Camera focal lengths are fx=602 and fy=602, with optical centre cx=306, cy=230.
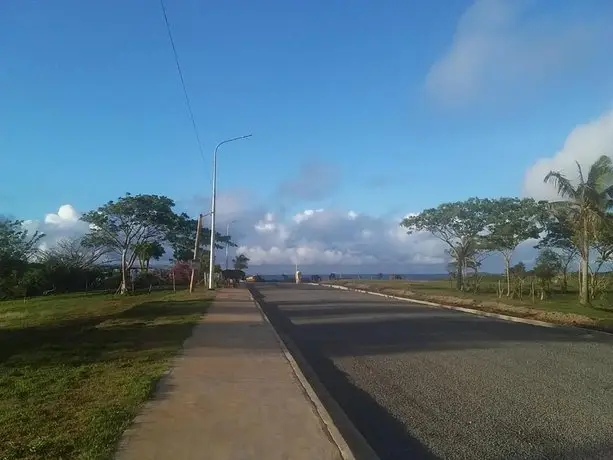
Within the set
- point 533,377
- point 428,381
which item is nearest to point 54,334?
point 428,381

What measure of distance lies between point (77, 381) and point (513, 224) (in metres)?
31.6

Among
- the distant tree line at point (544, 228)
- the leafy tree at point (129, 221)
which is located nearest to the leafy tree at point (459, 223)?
the distant tree line at point (544, 228)

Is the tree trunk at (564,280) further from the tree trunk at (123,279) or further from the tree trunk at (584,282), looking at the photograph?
the tree trunk at (123,279)

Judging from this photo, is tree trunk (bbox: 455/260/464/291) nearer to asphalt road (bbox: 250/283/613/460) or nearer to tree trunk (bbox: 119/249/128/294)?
tree trunk (bbox: 119/249/128/294)

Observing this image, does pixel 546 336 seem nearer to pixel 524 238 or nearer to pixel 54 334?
pixel 54 334

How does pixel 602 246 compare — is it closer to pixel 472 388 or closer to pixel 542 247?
pixel 542 247

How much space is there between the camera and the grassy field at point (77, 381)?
17.9 ft

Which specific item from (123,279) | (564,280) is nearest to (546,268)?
(564,280)

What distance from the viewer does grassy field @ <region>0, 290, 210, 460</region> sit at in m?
5.45

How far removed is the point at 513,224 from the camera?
3603cm

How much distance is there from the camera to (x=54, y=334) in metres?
16.8

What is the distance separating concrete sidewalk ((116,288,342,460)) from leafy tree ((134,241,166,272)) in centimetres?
3718

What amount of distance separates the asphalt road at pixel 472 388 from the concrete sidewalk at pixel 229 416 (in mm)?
668

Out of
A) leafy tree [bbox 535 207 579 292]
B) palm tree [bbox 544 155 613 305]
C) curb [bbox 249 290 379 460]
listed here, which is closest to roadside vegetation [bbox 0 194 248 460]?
curb [bbox 249 290 379 460]
